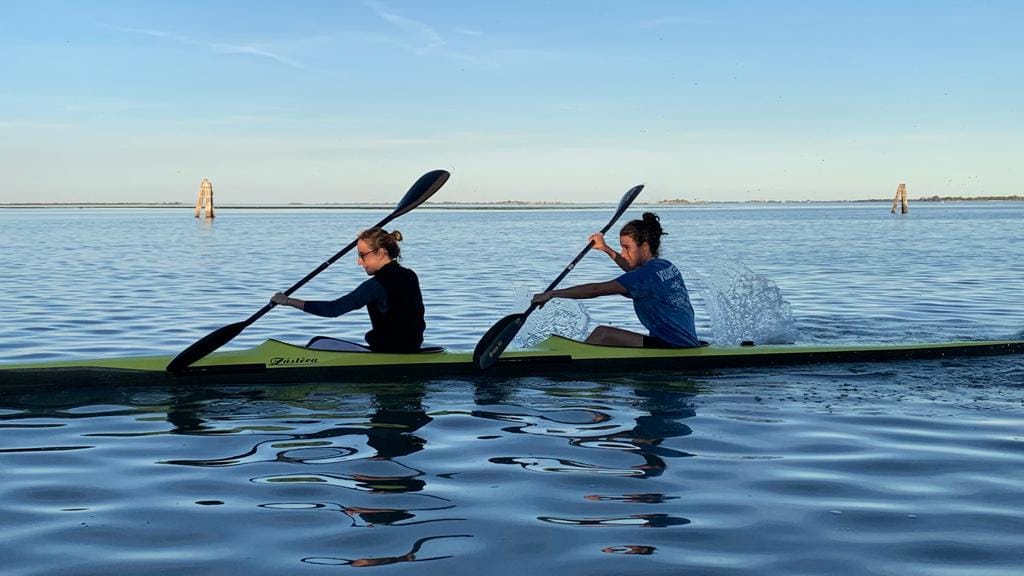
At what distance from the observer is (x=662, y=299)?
8.98m

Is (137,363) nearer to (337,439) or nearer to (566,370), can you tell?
(337,439)

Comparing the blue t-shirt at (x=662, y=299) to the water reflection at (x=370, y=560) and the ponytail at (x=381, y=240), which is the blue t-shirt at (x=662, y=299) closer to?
the ponytail at (x=381, y=240)

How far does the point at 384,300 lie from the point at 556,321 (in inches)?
196

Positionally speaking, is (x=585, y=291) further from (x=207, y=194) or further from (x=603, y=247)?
(x=207, y=194)

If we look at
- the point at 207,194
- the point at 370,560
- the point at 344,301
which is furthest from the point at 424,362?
the point at 207,194

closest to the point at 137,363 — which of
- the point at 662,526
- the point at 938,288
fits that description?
the point at 662,526

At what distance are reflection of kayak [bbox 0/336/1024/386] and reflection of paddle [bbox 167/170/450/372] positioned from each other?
0.26 ft

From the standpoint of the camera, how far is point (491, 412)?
24.5 ft

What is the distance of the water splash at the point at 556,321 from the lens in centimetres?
1261

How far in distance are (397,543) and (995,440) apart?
12.6ft

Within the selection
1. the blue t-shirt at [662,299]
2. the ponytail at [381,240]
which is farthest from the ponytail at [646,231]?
the ponytail at [381,240]

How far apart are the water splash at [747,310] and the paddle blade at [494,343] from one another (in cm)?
394

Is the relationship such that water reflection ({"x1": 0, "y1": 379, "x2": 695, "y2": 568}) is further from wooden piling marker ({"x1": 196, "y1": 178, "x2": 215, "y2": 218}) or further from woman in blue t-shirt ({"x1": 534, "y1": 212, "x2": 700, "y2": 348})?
wooden piling marker ({"x1": 196, "y1": 178, "x2": 215, "y2": 218})

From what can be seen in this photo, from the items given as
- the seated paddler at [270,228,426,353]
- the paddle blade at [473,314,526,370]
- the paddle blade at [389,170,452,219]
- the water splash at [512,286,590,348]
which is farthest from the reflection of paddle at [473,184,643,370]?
the water splash at [512,286,590,348]
